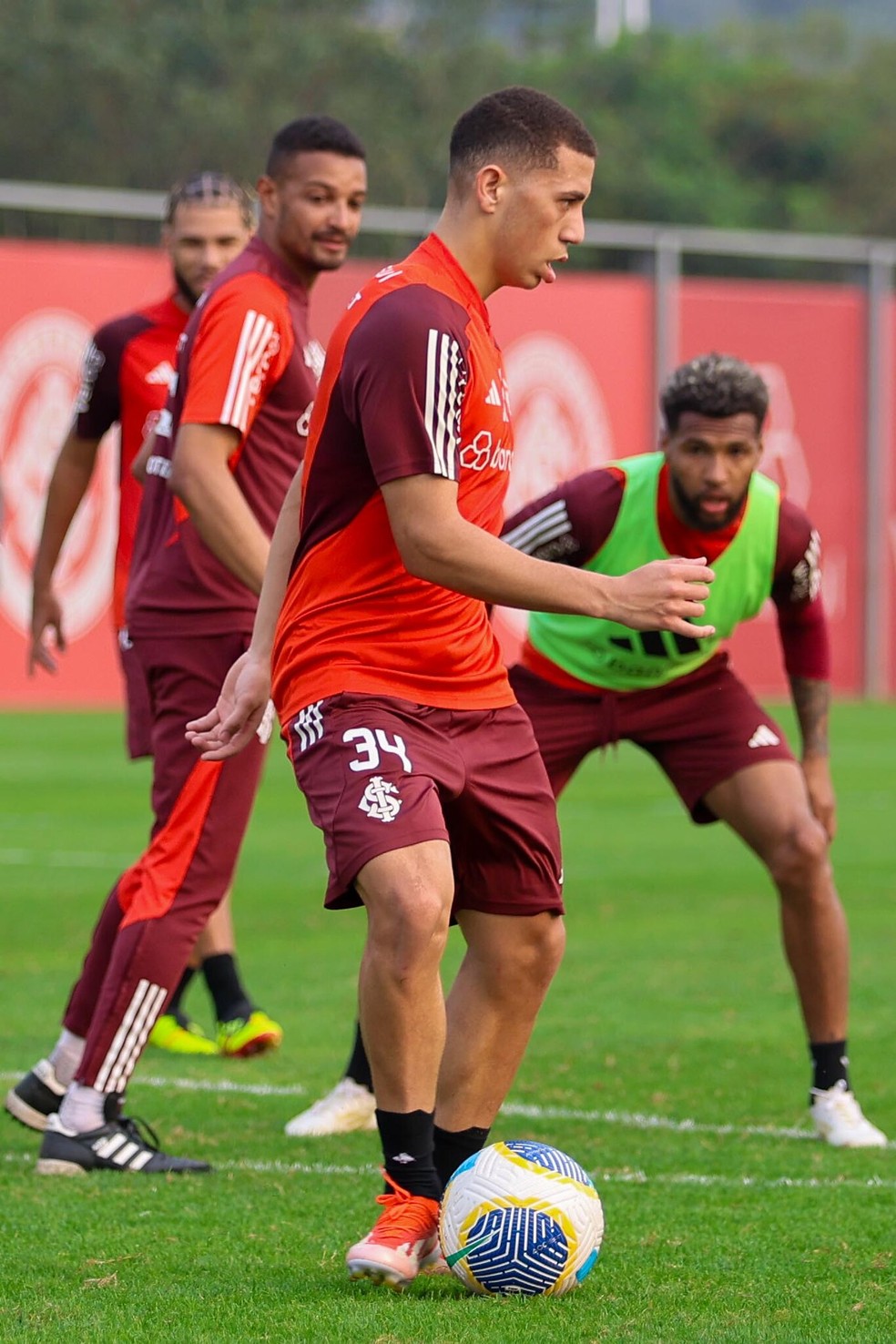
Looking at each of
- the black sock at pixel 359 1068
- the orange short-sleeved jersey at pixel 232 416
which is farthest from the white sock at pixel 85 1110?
the orange short-sleeved jersey at pixel 232 416

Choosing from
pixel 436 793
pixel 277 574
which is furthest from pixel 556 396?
pixel 436 793

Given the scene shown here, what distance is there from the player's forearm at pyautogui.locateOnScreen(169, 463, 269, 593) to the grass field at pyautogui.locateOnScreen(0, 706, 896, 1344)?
1.52 meters

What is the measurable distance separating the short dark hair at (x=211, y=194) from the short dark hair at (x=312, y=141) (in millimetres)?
1077

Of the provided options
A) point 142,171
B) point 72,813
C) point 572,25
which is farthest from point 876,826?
point 572,25

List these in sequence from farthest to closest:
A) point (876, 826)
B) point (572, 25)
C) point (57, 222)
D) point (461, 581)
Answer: point (572, 25) → point (57, 222) → point (876, 826) → point (461, 581)

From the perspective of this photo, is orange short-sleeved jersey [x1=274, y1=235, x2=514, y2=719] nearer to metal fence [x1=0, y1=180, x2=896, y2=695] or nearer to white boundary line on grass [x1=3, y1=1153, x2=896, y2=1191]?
white boundary line on grass [x1=3, y1=1153, x2=896, y2=1191]

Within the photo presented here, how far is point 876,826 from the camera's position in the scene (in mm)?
15492

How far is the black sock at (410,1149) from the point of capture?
15.1 ft

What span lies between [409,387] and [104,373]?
10.7ft

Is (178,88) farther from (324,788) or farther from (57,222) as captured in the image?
(324,788)

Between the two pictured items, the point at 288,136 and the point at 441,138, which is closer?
the point at 288,136

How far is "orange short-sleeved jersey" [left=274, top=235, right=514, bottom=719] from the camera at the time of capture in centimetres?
460

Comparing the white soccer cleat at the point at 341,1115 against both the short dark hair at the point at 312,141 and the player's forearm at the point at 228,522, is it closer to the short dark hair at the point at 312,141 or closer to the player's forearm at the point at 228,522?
the player's forearm at the point at 228,522

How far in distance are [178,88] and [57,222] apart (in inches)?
1028
